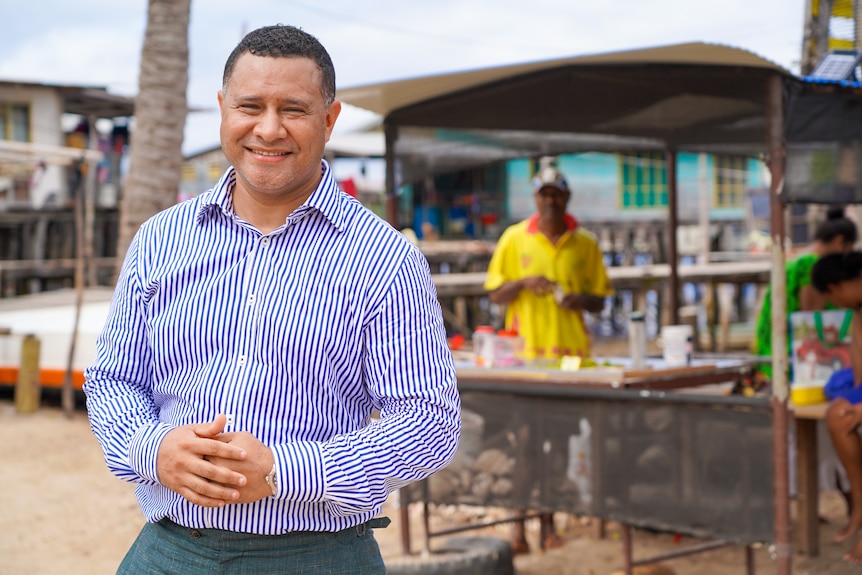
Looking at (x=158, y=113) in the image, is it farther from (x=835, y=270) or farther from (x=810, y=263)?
(x=835, y=270)

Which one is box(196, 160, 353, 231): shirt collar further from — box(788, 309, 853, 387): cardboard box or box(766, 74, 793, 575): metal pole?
box(788, 309, 853, 387): cardboard box

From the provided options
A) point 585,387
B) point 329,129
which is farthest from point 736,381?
point 329,129

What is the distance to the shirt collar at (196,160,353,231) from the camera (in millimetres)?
1969

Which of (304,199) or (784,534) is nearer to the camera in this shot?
(304,199)

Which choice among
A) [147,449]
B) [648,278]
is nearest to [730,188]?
[648,278]

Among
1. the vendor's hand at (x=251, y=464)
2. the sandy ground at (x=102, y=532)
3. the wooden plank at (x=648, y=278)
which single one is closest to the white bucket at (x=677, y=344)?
the sandy ground at (x=102, y=532)

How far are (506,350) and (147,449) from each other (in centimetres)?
413

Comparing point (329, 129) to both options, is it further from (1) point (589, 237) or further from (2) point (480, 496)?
(1) point (589, 237)

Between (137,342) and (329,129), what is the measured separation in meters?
0.58

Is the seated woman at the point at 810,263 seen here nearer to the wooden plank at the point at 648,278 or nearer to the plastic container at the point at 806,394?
the plastic container at the point at 806,394

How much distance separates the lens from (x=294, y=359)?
6.18 ft

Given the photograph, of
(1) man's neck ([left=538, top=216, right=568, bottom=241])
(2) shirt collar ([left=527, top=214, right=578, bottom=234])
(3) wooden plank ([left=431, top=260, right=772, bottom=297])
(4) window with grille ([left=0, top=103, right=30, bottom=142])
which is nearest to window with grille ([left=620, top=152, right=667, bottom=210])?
(3) wooden plank ([left=431, top=260, right=772, bottom=297])

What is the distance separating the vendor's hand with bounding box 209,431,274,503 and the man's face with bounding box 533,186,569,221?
480 centimetres

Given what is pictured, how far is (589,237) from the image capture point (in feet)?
21.7
